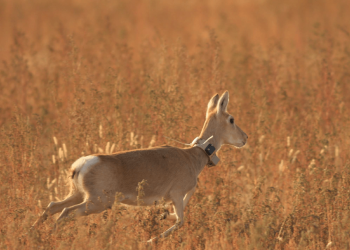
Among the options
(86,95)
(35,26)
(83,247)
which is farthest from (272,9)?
(83,247)

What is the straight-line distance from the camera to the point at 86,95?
8.83 metres

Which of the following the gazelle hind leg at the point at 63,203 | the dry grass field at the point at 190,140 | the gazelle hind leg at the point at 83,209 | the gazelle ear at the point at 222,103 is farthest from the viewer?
the gazelle ear at the point at 222,103

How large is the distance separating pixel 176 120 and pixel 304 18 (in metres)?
12.9

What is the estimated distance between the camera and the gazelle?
5.28m

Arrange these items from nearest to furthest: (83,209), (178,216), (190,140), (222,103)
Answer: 1. (83,209)
2. (178,216)
3. (222,103)
4. (190,140)

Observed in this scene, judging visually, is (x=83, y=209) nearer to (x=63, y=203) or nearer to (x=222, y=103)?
(x=63, y=203)

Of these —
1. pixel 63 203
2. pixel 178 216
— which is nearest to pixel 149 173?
pixel 178 216

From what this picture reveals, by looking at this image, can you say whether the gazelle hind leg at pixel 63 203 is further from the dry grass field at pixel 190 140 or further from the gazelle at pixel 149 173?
the dry grass field at pixel 190 140

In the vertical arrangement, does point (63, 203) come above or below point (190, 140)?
below

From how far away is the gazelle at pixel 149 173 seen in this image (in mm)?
5281

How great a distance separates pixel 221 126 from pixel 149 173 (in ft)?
4.69

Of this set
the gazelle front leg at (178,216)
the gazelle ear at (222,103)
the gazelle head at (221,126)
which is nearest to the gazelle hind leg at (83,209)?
the gazelle front leg at (178,216)

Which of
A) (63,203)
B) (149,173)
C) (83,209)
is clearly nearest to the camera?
(83,209)

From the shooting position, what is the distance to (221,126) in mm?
6711
